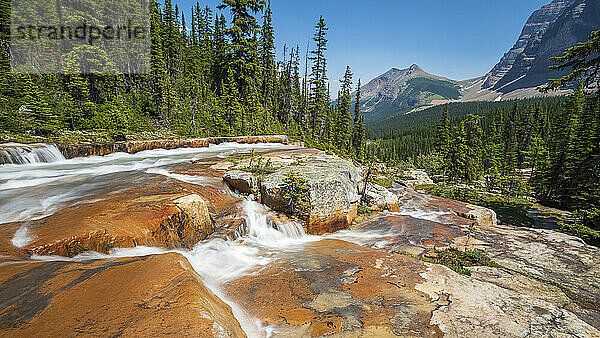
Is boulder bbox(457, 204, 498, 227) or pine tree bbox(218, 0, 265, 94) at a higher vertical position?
pine tree bbox(218, 0, 265, 94)

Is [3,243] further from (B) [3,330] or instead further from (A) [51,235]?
(B) [3,330]

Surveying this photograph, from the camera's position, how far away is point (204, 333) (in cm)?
236

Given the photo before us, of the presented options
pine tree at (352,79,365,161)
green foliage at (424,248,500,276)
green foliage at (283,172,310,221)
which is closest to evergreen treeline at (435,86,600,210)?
green foliage at (424,248,500,276)

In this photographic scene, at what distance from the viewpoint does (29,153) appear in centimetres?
1070

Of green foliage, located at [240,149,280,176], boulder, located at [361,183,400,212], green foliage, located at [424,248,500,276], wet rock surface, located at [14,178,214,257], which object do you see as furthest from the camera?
boulder, located at [361,183,400,212]

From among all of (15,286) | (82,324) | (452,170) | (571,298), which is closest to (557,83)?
(571,298)

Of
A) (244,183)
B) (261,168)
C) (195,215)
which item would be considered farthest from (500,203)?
(195,215)

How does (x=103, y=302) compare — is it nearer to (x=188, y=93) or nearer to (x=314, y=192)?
(x=314, y=192)

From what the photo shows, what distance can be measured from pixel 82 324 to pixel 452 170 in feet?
185

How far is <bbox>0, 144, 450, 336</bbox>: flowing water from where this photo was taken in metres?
4.93

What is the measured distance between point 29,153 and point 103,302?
43.9ft

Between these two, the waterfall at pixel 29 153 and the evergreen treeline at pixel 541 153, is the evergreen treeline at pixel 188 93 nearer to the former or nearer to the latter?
the waterfall at pixel 29 153

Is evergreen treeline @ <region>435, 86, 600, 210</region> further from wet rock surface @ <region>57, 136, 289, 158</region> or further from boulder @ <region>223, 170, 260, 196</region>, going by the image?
wet rock surface @ <region>57, 136, 289, 158</region>

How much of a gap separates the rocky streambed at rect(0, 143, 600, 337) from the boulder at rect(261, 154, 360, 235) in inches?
2.2
